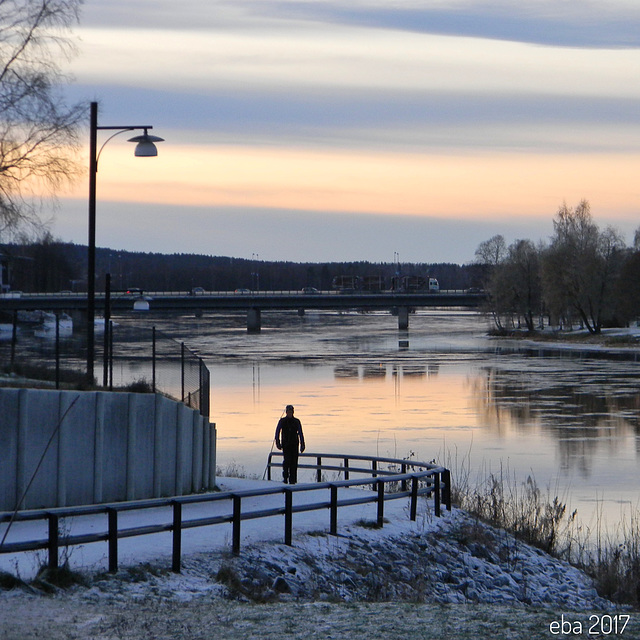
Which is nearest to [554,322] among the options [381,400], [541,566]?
[381,400]

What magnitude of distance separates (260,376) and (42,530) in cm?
5226

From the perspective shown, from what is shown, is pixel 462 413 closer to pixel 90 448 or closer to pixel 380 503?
pixel 380 503

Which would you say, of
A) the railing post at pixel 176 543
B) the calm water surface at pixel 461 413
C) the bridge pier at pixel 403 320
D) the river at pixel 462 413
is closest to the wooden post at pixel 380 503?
the railing post at pixel 176 543

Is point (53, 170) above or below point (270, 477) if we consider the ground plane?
above

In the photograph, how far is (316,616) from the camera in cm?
1078

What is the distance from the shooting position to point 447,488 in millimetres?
19828

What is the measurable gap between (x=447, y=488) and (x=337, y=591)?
256 inches

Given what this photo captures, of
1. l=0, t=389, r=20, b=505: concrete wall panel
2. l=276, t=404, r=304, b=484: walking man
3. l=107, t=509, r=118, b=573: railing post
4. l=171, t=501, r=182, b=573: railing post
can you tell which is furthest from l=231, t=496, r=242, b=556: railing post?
l=276, t=404, r=304, b=484: walking man

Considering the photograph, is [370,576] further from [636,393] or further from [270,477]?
[636,393]

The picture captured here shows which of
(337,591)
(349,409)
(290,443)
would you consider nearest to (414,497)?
(290,443)

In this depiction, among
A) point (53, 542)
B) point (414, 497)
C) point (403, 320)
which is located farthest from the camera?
point (403, 320)

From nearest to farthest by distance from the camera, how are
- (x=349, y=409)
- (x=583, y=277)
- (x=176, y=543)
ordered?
(x=176, y=543)
(x=349, y=409)
(x=583, y=277)

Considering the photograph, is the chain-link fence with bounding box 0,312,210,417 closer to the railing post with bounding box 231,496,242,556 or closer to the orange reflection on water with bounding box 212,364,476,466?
the railing post with bounding box 231,496,242,556

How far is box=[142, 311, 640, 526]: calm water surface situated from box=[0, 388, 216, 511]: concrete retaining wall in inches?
347
